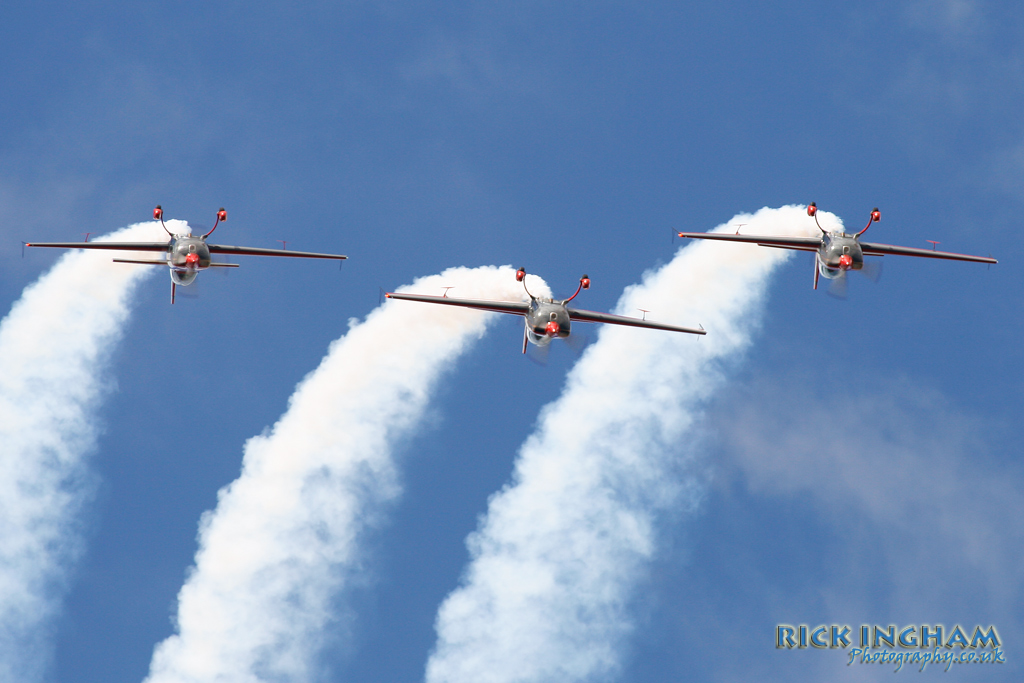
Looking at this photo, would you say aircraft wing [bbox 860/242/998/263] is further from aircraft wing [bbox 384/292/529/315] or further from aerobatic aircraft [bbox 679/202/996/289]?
aircraft wing [bbox 384/292/529/315]

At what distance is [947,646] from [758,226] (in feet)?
134

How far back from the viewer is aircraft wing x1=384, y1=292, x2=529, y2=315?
12006 centimetres

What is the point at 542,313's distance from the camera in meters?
117

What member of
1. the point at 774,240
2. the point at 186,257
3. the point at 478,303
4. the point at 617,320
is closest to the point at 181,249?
the point at 186,257

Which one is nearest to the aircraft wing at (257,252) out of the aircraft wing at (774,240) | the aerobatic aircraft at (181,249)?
the aerobatic aircraft at (181,249)

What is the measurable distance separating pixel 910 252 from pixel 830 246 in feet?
28.2

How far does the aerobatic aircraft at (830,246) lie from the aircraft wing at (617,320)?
7.93 metres

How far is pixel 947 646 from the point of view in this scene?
127m

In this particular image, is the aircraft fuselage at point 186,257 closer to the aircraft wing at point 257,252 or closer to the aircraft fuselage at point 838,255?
the aircraft wing at point 257,252

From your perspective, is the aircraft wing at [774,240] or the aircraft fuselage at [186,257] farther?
the aircraft wing at [774,240]

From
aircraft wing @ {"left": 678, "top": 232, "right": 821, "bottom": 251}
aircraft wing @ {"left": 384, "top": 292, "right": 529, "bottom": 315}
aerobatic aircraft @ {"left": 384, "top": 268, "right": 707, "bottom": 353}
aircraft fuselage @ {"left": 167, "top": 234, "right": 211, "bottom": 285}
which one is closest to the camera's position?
aerobatic aircraft @ {"left": 384, "top": 268, "right": 707, "bottom": 353}

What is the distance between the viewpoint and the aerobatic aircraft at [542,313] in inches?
4594

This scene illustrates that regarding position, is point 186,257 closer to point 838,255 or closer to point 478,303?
point 478,303

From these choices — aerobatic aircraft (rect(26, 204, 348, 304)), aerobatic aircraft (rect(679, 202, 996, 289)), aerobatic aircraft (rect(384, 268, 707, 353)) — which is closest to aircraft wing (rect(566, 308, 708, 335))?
aerobatic aircraft (rect(384, 268, 707, 353))
